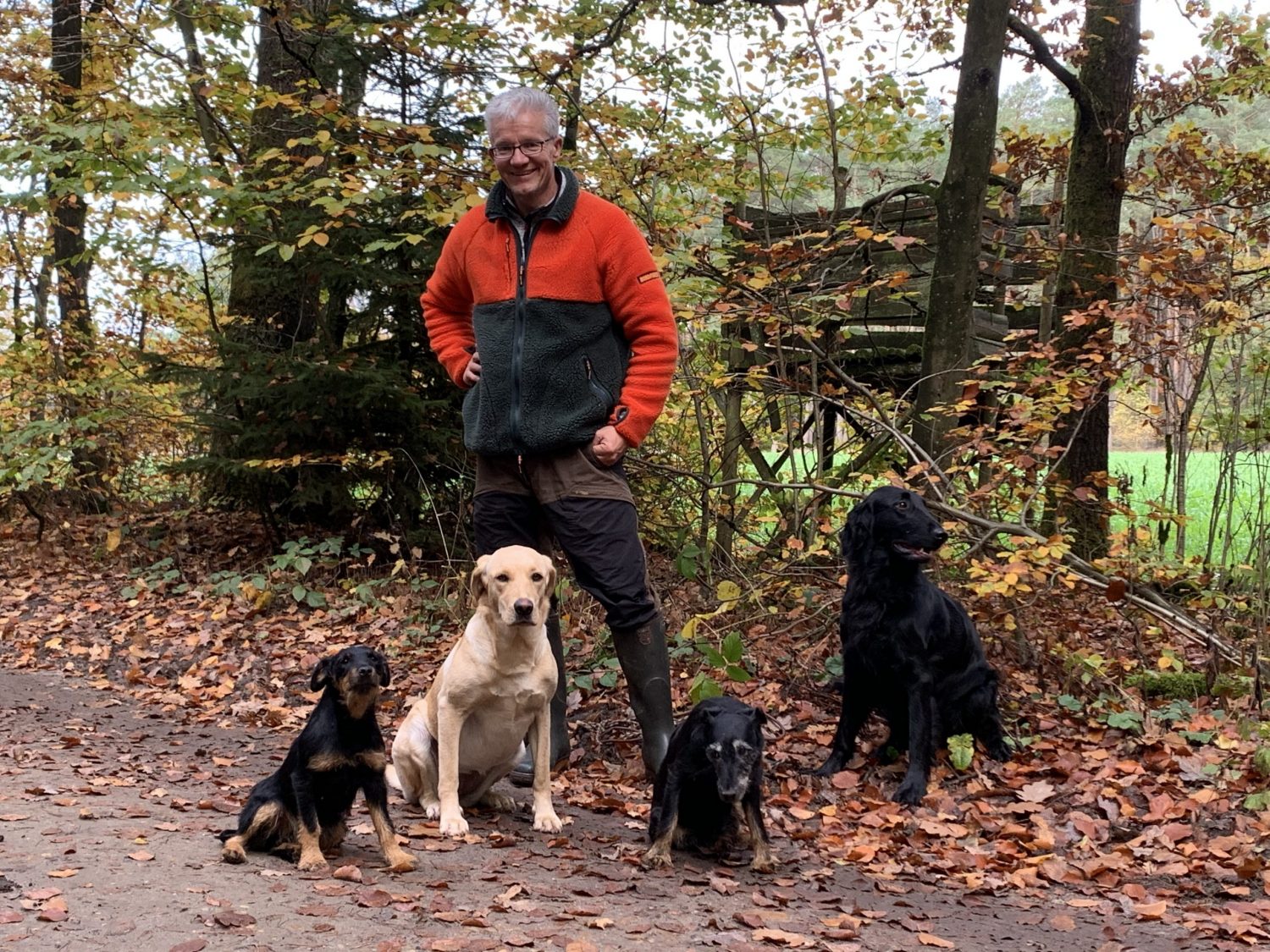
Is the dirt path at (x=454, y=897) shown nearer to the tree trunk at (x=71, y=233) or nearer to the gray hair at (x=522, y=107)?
the gray hair at (x=522, y=107)

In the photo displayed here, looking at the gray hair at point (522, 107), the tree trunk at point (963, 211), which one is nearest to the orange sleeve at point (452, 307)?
the gray hair at point (522, 107)

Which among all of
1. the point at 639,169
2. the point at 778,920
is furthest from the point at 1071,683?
the point at 639,169

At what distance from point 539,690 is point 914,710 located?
1953 millimetres

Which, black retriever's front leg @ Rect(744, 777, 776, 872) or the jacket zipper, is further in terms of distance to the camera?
the jacket zipper

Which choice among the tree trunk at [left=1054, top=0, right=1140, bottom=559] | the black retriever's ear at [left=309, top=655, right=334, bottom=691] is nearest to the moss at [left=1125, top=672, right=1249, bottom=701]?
the tree trunk at [left=1054, top=0, right=1140, bottom=559]

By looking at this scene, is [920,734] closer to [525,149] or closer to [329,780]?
[329,780]

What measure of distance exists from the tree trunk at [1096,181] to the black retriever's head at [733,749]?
474 centimetres

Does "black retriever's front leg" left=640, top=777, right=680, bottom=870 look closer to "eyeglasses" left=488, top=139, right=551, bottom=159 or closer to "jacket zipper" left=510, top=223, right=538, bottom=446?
"jacket zipper" left=510, top=223, right=538, bottom=446

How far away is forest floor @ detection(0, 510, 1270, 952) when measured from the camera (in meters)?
3.21

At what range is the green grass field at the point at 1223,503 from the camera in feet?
20.6

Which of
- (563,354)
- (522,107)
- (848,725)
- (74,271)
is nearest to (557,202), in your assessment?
(522,107)

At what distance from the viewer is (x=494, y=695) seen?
4238mm

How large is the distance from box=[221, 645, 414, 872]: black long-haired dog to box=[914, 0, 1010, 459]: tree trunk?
4.24 meters

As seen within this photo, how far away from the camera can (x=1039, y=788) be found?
493cm
